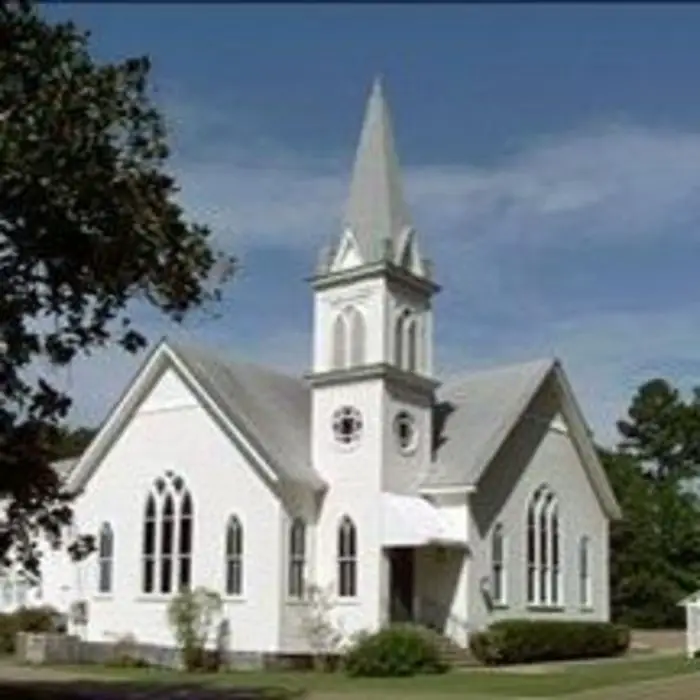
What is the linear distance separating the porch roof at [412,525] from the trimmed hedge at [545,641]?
8.87 ft

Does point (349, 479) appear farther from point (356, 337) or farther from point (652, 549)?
point (652, 549)

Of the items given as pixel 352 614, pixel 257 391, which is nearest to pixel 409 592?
pixel 352 614

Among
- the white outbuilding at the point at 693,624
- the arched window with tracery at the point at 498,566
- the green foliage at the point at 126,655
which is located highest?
the arched window with tracery at the point at 498,566

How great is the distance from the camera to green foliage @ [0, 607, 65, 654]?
45312mm

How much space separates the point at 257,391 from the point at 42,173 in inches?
958

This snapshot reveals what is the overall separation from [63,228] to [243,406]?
20993 millimetres

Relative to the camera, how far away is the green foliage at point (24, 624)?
45312 mm

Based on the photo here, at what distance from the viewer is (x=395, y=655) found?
117 feet

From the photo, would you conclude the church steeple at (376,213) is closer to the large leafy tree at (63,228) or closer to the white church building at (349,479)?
the white church building at (349,479)

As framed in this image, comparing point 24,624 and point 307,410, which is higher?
point 307,410

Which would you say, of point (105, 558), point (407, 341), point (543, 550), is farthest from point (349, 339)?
point (105, 558)

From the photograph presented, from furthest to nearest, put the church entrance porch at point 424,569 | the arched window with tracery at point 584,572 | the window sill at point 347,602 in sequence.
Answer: the arched window with tracery at point 584,572
the window sill at point 347,602
the church entrance porch at point 424,569

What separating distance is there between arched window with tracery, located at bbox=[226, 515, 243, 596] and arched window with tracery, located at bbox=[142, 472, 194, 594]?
66.8 inches

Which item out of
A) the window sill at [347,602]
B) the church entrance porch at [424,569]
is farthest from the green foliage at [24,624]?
the church entrance porch at [424,569]
